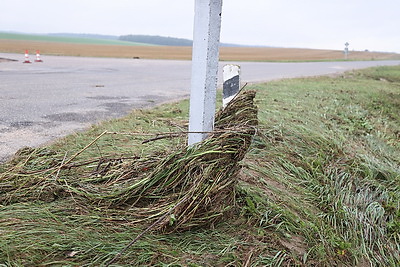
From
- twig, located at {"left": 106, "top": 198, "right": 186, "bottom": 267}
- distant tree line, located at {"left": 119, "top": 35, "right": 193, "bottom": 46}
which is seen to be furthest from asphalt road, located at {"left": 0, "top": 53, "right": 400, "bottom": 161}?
distant tree line, located at {"left": 119, "top": 35, "right": 193, "bottom": 46}

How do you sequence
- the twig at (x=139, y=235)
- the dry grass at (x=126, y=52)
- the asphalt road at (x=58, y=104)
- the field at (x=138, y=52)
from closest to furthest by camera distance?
the twig at (x=139, y=235) < the asphalt road at (x=58, y=104) < the dry grass at (x=126, y=52) < the field at (x=138, y=52)

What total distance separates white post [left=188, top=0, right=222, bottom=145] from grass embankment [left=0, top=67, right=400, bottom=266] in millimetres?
250

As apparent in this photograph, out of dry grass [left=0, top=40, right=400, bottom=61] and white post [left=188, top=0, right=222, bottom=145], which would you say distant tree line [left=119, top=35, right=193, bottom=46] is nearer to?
dry grass [left=0, top=40, right=400, bottom=61]

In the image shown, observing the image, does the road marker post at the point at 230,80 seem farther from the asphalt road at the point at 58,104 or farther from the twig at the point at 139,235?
the asphalt road at the point at 58,104

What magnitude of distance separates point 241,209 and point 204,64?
1013 mm

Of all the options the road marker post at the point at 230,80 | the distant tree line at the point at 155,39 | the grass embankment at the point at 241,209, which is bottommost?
the grass embankment at the point at 241,209

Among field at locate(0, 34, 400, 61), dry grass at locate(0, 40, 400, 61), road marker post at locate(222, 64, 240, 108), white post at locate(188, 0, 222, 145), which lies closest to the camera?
white post at locate(188, 0, 222, 145)

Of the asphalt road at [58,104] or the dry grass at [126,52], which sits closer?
the asphalt road at [58,104]

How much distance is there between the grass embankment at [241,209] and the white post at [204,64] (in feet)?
0.82

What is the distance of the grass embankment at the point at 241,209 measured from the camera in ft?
6.08

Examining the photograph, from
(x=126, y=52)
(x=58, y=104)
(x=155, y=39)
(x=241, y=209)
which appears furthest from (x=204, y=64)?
(x=155, y=39)

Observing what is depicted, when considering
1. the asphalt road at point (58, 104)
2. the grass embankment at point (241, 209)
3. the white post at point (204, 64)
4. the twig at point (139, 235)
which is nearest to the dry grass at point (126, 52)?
the asphalt road at point (58, 104)

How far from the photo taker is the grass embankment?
1854 millimetres

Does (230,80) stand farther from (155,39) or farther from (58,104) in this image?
(155,39)
